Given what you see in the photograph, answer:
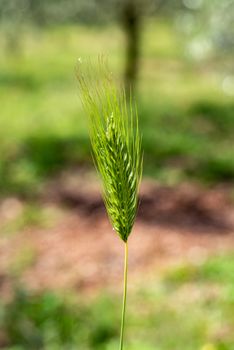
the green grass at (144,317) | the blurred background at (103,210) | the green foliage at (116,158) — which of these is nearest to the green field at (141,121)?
the blurred background at (103,210)

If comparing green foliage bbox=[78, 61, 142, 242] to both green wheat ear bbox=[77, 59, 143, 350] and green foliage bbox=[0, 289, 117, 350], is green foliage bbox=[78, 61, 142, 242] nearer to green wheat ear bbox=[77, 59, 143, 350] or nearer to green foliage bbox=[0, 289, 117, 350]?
green wheat ear bbox=[77, 59, 143, 350]

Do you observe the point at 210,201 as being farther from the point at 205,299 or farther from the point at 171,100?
the point at 171,100

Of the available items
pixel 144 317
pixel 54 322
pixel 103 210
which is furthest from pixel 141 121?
pixel 54 322

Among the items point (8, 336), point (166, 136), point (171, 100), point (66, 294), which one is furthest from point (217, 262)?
point (171, 100)

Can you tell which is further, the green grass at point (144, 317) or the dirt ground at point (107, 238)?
the dirt ground at point (107, 238)

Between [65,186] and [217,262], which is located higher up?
[217,262]

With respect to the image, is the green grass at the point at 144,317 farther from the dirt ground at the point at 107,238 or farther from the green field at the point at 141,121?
the green field at the point at 141,121
